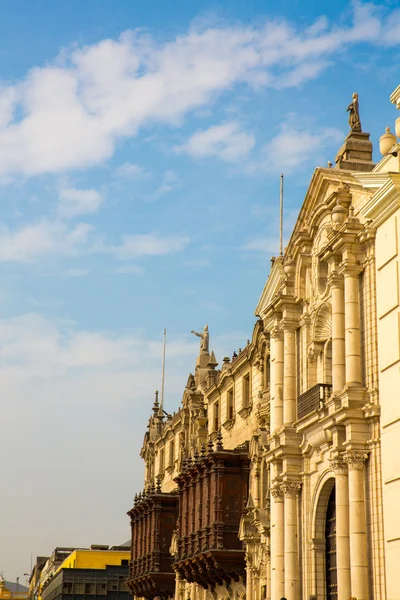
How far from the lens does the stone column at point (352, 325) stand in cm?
2866

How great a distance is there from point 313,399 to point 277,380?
363cm

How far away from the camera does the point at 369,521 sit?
89.4 ft

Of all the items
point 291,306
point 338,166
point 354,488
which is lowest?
point 354,488

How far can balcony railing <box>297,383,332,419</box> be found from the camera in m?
30.9

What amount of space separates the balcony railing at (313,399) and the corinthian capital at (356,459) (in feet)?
9.64

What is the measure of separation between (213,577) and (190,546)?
2525mm

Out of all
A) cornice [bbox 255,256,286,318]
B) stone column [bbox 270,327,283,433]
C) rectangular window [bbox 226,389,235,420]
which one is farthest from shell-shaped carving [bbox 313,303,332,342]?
rectangular window [bbox 226,389,235,420]

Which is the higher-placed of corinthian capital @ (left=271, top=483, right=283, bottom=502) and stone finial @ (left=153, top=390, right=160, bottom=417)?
stone finial @ (left=153, top=390, right=160, bottom=417)

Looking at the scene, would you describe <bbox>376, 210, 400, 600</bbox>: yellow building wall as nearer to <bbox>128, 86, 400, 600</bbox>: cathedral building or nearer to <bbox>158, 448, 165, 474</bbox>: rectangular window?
<bbox>128, 86, 400, 600</bbox>: cathedral building

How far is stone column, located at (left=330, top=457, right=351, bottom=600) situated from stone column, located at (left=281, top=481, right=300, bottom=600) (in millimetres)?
4189

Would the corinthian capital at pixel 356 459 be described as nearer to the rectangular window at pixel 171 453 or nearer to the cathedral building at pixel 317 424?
the cathedral building at pixel 317 424

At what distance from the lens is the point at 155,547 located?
176 ft

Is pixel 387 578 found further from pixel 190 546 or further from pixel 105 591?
pixel 105 591

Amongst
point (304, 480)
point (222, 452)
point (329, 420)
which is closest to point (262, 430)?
point (222, 452)
